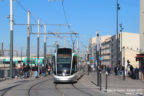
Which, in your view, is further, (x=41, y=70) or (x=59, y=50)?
(x=41, y=70)

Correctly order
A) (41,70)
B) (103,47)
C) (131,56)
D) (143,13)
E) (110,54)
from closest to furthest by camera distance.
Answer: (143,13)
(41,70)
(131,56)
(110,54)
(103,47)

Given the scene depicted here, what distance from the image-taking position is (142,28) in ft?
103

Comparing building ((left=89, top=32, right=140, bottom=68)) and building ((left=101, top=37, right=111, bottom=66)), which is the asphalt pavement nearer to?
building ((left=89, top=32, right=140, bottom=68))

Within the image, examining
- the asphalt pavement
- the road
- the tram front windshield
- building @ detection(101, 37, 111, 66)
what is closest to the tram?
the tram front windshield

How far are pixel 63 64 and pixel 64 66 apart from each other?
9.5 inches

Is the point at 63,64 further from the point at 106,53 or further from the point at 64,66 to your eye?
the point at 106,53

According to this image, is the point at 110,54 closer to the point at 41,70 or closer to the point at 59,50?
the point at 41,70

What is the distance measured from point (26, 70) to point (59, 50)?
11.1 meters

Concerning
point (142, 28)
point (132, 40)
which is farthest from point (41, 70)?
point (132, 40)

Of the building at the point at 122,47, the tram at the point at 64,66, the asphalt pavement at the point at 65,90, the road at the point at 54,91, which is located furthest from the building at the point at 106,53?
the road at the point at 54,91

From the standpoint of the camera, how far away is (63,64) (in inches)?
977

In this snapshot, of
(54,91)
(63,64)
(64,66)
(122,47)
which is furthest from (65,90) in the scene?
(122,47)

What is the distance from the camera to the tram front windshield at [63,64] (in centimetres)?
2430

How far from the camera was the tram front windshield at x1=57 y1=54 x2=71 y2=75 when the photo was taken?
24.3m
